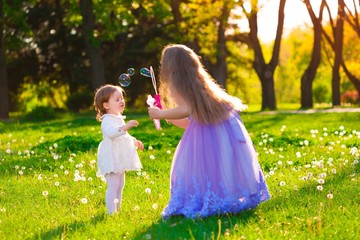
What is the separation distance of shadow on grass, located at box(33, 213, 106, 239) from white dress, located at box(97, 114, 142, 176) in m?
0.55

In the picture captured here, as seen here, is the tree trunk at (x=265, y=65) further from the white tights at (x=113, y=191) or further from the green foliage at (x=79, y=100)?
the white tights at (x=113, y=191)

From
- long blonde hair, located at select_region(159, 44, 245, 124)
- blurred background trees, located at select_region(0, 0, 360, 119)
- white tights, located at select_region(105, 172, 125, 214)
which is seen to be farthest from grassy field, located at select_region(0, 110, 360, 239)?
blurred background trees, located at select_region(0, 0, 360, 119)

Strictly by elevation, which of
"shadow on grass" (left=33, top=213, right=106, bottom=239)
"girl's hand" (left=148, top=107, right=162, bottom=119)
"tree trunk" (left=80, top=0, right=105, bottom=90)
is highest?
"tree trunk" (left=80, top=0, right=105, bottom=90)

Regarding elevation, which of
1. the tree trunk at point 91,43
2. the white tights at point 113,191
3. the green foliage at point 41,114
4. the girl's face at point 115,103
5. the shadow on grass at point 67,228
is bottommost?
the green foliage at point 41,114

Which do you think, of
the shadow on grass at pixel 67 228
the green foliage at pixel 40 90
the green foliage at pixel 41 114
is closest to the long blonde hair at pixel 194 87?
the shadow on grass at pixel 67 228

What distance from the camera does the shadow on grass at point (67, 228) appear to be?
19.9 feet

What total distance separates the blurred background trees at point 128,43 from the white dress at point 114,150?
1444 centimetres

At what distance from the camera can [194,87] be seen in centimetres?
655

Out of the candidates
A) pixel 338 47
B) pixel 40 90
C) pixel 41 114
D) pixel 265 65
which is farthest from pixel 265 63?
pixel 40 90

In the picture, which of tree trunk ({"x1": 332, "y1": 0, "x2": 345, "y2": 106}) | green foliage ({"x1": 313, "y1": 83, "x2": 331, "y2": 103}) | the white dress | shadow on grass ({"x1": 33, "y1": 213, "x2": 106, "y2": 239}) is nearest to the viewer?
shadow on grass ({"x1": 33, "y1": 213, "x2": 106, "y2": 239})

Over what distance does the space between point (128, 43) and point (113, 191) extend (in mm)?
27665

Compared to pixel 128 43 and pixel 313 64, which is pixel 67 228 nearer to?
pixel 313 64

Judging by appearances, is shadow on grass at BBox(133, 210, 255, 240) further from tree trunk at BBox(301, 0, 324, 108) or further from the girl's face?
tree trunk at BBox(301, 0, 324, 108)

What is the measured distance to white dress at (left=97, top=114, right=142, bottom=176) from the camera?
7062 mm
